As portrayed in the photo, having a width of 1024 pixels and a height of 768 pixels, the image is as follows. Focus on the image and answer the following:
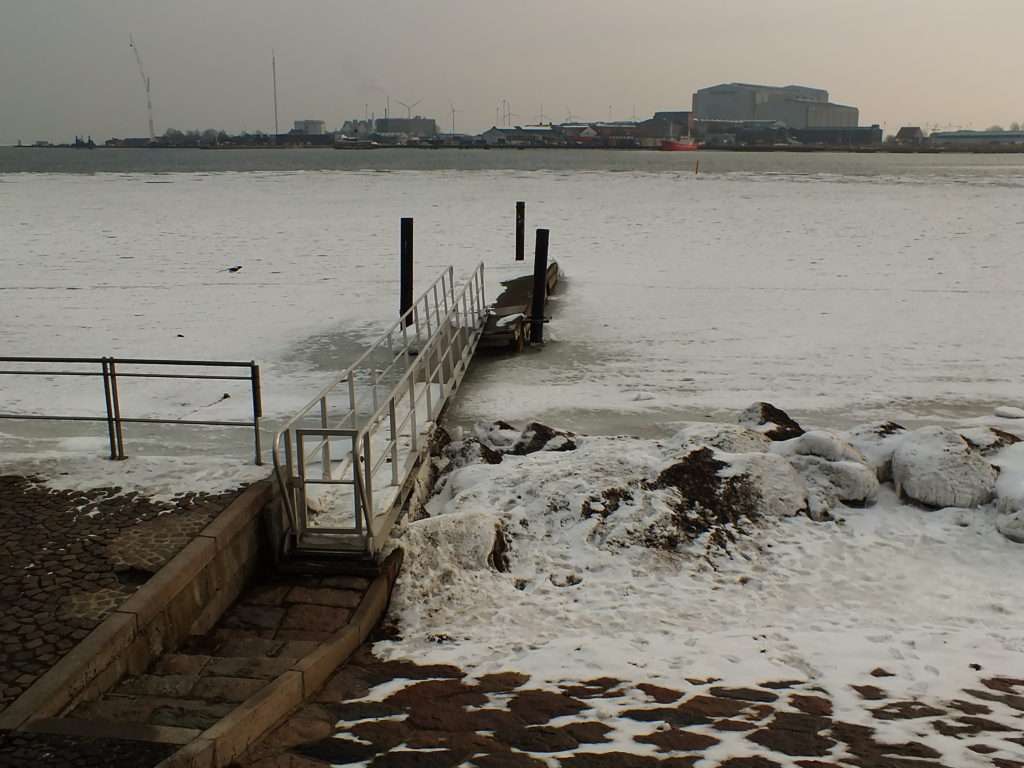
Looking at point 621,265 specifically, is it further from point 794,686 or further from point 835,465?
point 794,686

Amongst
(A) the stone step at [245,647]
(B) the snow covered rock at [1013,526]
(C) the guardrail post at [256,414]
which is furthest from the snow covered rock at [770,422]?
(A) the stone step at [245,647]

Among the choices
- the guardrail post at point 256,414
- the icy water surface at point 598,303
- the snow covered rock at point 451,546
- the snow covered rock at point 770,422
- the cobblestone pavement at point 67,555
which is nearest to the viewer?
the cobblestone pavement at point 67,555

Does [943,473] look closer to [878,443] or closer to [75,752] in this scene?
Result: [878,443]

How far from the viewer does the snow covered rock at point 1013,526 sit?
7.36 m

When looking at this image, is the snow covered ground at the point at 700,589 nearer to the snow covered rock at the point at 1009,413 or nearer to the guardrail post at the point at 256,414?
the guardrail post at the point at 256,414

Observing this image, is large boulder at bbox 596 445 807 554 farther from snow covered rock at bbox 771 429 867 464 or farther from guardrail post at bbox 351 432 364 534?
guardrail post at bbox 351 432 364 534

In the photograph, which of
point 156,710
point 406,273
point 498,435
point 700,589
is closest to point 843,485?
point 700,589

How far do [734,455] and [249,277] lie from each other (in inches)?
569

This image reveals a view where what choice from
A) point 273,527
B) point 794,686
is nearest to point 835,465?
point 794,686

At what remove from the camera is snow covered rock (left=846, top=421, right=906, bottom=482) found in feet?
27.9

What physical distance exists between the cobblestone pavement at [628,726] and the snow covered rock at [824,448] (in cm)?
348

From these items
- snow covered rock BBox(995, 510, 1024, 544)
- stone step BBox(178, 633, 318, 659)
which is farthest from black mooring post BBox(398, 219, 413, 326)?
stone step BBox(178, 633, 318, 659)

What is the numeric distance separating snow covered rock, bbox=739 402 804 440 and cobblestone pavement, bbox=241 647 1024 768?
442 centimetres

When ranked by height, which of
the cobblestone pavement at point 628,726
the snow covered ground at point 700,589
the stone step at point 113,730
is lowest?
the snow covered ground at point 700,589
